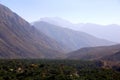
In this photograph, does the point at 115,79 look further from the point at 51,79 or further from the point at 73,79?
the point at 51,79

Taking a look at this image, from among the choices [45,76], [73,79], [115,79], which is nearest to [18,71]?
[45,76]

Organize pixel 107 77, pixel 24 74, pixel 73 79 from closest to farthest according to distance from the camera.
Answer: pixel 73 79, pixel 107 77, pixel 24 74

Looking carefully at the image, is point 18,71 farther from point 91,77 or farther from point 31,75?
point 91,77

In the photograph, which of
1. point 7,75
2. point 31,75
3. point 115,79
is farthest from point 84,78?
point 7,75

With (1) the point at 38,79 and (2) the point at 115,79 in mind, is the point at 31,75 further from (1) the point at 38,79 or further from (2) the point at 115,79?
(2) the point at 115,79

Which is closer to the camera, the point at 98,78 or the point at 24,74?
the point at 98,78

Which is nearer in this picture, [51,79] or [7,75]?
[51,79]

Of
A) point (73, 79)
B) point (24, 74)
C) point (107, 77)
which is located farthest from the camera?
point (24, 74)

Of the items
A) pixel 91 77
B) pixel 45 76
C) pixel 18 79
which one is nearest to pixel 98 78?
pixel 91 77
